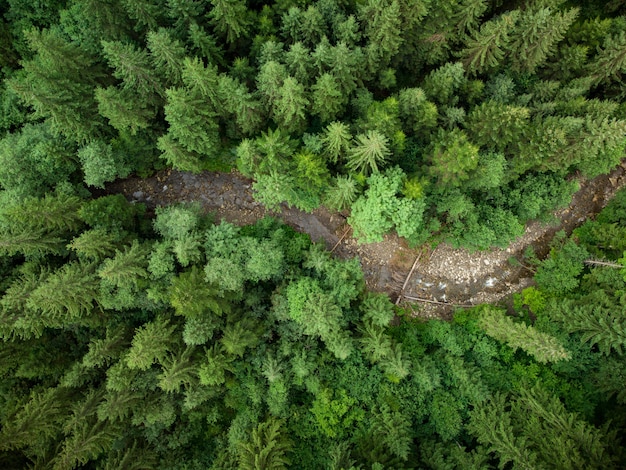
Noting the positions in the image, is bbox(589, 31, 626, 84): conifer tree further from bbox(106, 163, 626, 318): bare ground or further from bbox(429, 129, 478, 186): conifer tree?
bbox(429, 129, 478, 186): conifer tree

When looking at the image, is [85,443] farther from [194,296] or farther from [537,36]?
[537,36]

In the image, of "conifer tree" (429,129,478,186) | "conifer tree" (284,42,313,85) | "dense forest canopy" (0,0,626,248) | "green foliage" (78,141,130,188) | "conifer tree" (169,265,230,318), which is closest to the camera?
"conifer tree" (169,265,230,318)

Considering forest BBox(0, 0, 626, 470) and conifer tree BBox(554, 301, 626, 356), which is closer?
forest BBox(0, 0, 626, 470)

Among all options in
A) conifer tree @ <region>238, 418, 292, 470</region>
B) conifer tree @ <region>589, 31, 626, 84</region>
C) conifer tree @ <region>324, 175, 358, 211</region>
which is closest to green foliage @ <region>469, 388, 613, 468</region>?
conifer tree @ <region>238, 418, 292, 470</region>

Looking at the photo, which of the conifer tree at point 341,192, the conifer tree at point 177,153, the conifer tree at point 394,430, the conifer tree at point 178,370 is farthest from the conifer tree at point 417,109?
the conifer tree at point 178,370

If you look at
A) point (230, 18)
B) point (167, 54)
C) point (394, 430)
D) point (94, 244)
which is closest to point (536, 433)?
point (394, 430)

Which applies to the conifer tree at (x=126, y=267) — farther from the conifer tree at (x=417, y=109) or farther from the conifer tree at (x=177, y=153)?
the conifer tree at (x=417, y=109)
